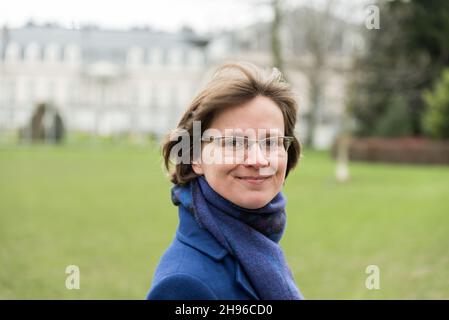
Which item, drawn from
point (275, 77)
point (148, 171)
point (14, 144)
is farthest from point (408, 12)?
point (275, 77)

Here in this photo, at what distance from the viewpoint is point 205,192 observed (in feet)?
5.76

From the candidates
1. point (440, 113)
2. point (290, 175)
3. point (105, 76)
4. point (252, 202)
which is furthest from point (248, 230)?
point (105, 76)

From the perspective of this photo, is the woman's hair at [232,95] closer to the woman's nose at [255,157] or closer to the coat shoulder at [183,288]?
the woman's nose at [255,157]

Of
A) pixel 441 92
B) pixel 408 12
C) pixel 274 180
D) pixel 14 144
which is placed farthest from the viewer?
pixel 14 144

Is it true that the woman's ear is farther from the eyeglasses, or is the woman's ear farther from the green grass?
the green grass

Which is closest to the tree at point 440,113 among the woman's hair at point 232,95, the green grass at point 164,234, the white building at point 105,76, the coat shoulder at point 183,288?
the green grass at point 164,234

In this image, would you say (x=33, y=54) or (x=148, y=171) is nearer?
(x=148, y=171)

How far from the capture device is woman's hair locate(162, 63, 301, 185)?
68.4 inches

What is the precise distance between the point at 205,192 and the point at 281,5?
27.5m

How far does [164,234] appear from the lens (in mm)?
9336

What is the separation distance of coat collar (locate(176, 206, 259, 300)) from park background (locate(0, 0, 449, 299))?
14.8 inches

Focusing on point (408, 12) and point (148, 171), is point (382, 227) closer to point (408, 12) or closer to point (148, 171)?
point (148, 171)

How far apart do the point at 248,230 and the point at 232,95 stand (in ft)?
1.06
